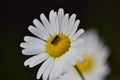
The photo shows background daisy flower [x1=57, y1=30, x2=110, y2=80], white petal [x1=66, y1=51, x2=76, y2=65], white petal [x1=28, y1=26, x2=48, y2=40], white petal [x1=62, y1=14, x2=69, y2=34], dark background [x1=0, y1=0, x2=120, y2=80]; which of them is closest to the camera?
white petal [x1=66, y1=51, x2=76, y2=65]

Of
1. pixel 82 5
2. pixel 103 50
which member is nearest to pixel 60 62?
pixel 103 50

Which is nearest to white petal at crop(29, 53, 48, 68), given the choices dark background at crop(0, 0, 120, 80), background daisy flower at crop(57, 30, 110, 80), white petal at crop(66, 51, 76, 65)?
white petal at crop(66, 51, 76, 65)

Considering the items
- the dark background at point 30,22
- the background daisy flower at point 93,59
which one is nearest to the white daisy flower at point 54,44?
the background daisy flower at point 93,59

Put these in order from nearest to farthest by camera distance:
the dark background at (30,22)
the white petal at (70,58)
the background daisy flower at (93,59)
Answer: the white petal at (70,58)
the background daisy flower at (93,59)
the dark background at (30,22)

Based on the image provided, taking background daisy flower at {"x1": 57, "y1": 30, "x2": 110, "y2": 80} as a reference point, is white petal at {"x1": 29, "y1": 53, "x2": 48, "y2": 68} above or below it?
below

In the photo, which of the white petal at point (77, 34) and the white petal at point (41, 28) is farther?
the white petal at point (41, 28)

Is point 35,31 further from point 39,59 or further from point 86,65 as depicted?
point 86,65

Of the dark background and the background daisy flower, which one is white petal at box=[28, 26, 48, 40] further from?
the dark background

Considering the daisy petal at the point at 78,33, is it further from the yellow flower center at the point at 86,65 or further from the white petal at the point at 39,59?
the yellow flower center at the point at 86,65
